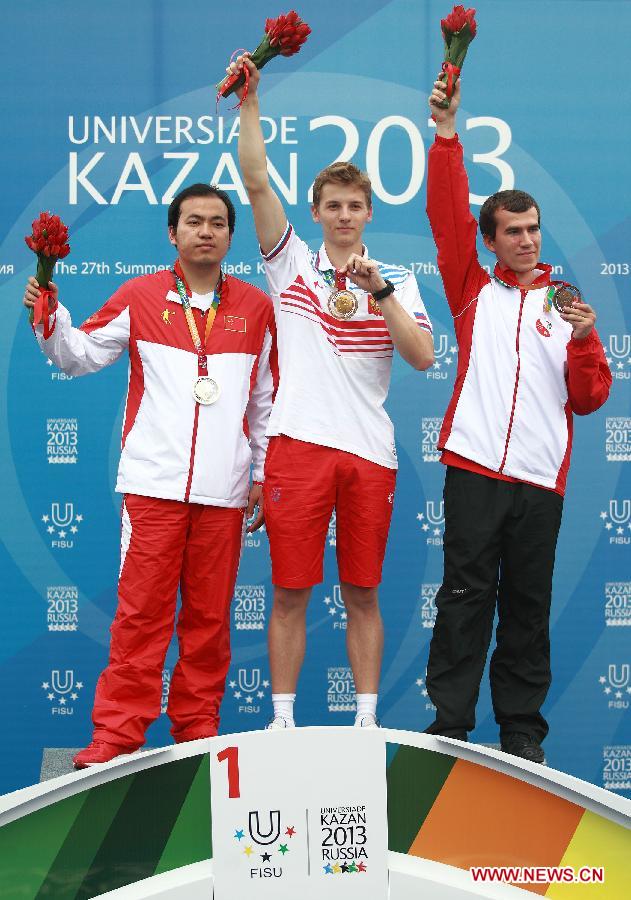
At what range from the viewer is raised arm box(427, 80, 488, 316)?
10.1 feet

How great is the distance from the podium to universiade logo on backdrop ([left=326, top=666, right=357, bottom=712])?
137cm

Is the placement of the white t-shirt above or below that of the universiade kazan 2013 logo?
above

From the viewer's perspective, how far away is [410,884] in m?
2.57

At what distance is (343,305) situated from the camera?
10.5ft

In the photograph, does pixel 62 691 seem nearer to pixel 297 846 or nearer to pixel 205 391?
pixel 205 391

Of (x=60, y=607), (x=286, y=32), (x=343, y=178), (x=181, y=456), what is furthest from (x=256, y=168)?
(x=60, y=607)

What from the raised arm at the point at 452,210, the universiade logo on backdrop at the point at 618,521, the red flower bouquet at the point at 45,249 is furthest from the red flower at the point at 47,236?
the universiade logo on backdrop at the point at 618,521

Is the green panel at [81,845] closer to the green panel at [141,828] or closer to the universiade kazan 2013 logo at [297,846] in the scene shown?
the green panel at [141,828]

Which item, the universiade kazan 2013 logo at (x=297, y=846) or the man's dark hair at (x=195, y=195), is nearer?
the universiade kazan 2013 logo at (x=297, y=846)

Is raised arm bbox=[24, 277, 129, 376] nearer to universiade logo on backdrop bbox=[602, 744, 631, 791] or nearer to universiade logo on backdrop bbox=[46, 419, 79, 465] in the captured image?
universiade logo on backdrop bbox=[46, 419, 79, 465]

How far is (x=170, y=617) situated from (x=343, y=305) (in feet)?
3.13

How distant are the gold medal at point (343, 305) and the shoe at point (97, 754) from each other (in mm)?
1263

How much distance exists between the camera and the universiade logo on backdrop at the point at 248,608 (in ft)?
13.0

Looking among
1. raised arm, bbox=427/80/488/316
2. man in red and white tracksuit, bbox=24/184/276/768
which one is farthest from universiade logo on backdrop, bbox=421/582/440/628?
raised arm, bbox=427/80/488/316
